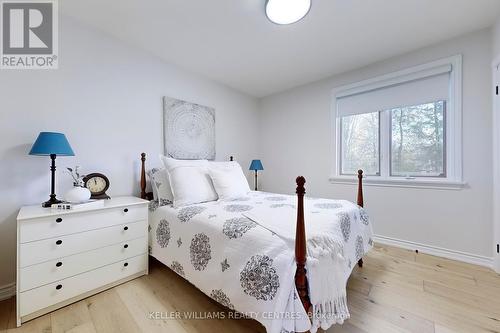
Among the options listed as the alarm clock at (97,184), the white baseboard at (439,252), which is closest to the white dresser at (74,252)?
the alarm clock at (97,184)

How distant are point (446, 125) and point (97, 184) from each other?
3735 mm

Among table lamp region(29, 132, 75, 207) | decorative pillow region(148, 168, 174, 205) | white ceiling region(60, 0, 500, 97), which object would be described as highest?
white ceiling region(60, 0, 500, 97)

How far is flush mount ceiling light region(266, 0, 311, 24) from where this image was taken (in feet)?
5.70

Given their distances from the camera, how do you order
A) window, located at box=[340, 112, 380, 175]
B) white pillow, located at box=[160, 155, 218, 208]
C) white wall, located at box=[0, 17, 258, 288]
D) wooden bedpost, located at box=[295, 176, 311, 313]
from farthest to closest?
1. window, located at box=[340, 112, 380, 175]
2. white pillow, located at box=[160, 155, 218, 208]
3. white wall, located at box=[0, 17, 258, 288]
4. wooden bedpost, located at box=[295, 176, 311, 313]

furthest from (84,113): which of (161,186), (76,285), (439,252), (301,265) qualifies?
(439,252)

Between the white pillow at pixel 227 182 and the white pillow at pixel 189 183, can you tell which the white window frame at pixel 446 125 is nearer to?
the white pillow at pixel 227 182

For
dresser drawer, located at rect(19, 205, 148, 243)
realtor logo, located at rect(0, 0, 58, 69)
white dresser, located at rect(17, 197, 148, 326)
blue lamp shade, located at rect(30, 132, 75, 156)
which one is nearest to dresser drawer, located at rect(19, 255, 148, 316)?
white dresser, located at rect(17, 197, 148, 326)

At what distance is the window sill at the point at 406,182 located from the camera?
228 cm

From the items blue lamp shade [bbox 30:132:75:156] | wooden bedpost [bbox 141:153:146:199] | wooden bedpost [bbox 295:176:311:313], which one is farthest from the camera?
wooden bedpost [bbox 141:153:146:199]

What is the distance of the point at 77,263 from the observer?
1.60 metres

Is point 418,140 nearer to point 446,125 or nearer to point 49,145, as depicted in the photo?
point 446,125

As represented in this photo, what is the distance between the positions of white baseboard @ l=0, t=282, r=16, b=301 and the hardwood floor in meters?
0.07

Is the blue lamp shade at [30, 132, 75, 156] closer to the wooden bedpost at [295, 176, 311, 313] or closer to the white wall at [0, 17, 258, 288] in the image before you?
the white wall at [0, 17, 258, 288]

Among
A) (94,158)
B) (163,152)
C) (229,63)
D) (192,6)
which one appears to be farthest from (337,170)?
(94,158)
